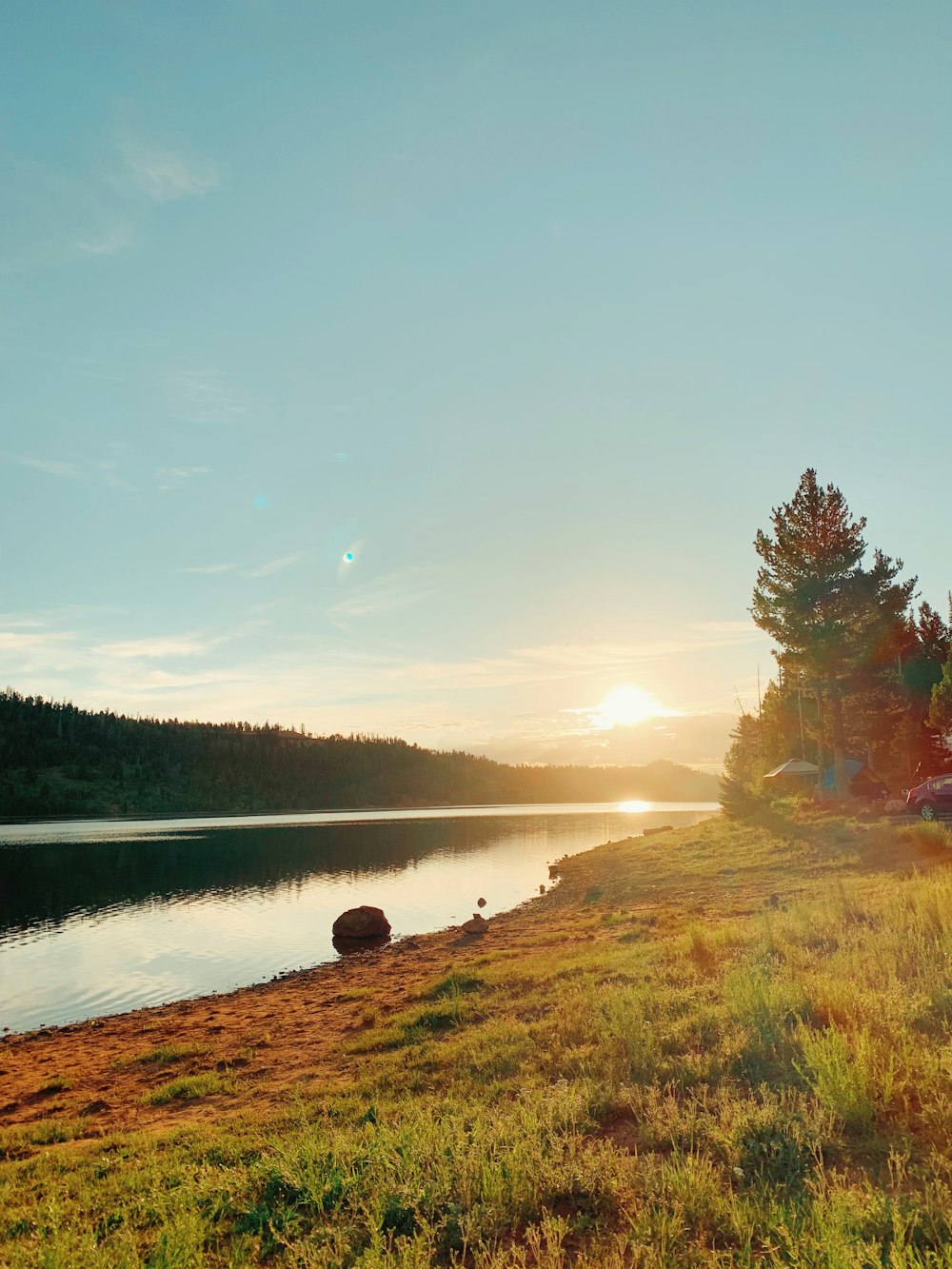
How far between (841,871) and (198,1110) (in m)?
22.3

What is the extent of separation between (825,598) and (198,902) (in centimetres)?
3858

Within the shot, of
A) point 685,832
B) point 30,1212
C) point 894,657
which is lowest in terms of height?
point 685,832

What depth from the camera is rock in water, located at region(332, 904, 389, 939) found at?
105ft

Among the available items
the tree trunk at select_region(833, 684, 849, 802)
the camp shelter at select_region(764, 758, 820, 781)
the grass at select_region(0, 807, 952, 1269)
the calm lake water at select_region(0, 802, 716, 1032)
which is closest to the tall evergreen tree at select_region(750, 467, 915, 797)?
the tree trunk at select_region(833, 684, 849, 802)

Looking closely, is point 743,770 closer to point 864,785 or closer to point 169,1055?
point 864,785

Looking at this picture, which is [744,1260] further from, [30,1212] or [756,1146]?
[30,1212]

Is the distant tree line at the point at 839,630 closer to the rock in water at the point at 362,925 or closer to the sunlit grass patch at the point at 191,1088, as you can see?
the rock in water at the point at 362,925

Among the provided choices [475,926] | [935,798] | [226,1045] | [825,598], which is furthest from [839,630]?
[226,1045]

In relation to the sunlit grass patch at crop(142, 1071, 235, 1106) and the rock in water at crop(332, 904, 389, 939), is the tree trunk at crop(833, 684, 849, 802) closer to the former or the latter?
the rock in water at crop(332, 904, 389, 939)

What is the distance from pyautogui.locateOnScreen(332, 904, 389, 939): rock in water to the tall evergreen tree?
26.3 metres

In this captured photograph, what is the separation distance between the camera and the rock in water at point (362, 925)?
32.1 metres

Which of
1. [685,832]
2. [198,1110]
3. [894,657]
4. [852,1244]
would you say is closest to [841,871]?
[198,1110]

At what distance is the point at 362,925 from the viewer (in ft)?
106

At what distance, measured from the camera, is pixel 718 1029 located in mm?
9750
